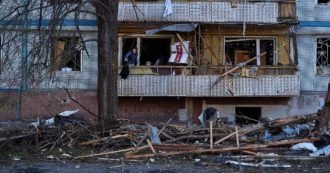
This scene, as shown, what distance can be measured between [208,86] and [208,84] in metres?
0.08

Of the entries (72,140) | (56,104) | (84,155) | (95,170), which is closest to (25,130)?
(72,140)

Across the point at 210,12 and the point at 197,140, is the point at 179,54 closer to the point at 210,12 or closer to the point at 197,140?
the point at 210,12

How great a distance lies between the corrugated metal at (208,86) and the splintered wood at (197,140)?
600cm

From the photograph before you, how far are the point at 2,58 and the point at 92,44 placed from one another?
30.1ft

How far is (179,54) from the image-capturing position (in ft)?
66.4

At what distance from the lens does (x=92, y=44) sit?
68.7 ft

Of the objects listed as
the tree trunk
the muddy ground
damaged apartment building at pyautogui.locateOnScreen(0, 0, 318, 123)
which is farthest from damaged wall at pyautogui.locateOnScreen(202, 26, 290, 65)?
the muddy ground

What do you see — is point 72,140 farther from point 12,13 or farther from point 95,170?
point 12,13

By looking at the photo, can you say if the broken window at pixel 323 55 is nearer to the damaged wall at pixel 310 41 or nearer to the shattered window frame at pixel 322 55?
the shattered window frame at pixel 322 55

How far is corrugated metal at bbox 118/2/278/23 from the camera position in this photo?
1992 cm

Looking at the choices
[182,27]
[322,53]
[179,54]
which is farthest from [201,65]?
[322,53]

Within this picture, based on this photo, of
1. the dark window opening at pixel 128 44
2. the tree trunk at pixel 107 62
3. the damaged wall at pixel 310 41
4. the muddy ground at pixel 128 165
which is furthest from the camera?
the dark window opening at pixel 128 44

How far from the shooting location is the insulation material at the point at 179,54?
20094 millimetres

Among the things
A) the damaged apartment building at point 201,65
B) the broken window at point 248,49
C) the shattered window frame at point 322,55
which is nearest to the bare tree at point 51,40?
the damaged apartment building at point 201,65
